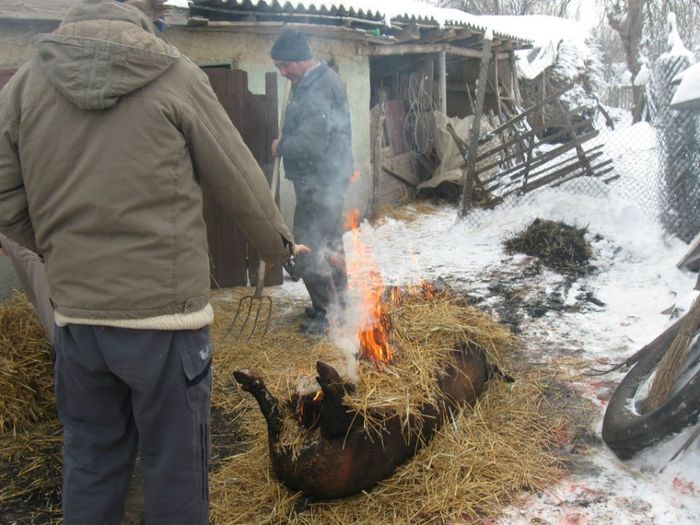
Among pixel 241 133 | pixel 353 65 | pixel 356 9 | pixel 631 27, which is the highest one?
pixel 631 27

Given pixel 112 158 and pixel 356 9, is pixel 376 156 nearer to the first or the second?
pixel 356 9

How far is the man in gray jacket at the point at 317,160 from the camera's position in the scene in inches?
186

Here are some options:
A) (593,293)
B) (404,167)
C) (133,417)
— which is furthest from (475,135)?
(133,417)

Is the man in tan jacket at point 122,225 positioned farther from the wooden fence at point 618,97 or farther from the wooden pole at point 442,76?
the wooden fence at point 618,97

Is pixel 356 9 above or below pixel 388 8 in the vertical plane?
below

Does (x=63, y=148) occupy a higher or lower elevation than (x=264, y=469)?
higher

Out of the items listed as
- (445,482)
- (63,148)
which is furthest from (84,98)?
(445,482)

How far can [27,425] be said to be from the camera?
3510 millimetres

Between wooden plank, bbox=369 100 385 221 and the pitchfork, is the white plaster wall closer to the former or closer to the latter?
wooden plank, bbox=369 100 385 221

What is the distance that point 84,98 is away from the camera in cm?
171

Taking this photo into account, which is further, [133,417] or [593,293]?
[593,293]

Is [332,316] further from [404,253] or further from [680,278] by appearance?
[680,278]

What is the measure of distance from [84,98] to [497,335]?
9.26 ft

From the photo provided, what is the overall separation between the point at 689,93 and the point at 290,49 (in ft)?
12.8
